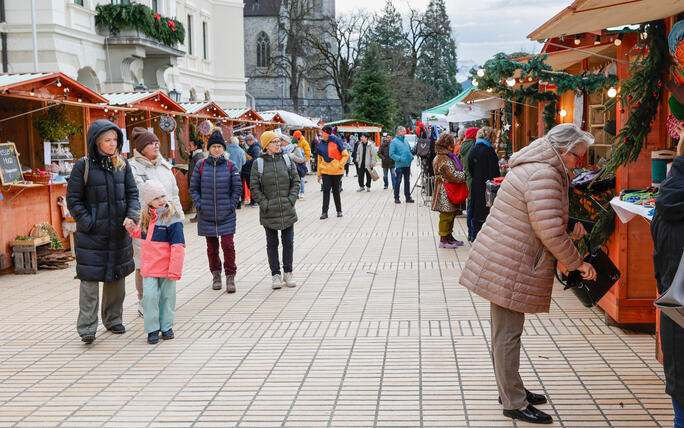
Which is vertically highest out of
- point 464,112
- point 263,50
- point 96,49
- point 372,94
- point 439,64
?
point 263,50

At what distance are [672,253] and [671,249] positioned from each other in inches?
0.8

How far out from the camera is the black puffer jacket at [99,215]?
6.49 m

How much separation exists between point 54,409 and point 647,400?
3.89 meters

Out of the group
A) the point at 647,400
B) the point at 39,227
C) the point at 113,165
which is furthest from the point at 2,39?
the point at 647,400

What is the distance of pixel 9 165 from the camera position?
406 inches

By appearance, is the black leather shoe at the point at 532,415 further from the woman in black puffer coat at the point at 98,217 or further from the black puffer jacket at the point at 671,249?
the woman in black puffer coat at the point at 98,217

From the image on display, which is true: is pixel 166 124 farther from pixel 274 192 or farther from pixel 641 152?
pixel 641 152

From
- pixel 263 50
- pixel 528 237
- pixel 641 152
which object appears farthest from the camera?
pixel 263 50

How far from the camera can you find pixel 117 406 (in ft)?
16.3

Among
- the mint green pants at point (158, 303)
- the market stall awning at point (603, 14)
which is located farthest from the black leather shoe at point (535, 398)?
the mint green pants at point (158, 303)

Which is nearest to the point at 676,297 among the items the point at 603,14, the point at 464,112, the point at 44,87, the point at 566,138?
the point at 566,138

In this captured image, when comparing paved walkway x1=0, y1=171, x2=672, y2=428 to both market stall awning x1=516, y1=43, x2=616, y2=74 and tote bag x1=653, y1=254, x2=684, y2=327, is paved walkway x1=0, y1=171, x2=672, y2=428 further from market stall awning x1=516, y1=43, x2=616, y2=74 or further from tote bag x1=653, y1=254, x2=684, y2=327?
market stall awning x1=516, y1=43, x2=616, y2=74

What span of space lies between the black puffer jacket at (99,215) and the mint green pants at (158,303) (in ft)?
1.13

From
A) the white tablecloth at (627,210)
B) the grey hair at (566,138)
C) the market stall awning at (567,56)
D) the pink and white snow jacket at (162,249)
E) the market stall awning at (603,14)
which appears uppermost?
the market stall awning at (567,56)
